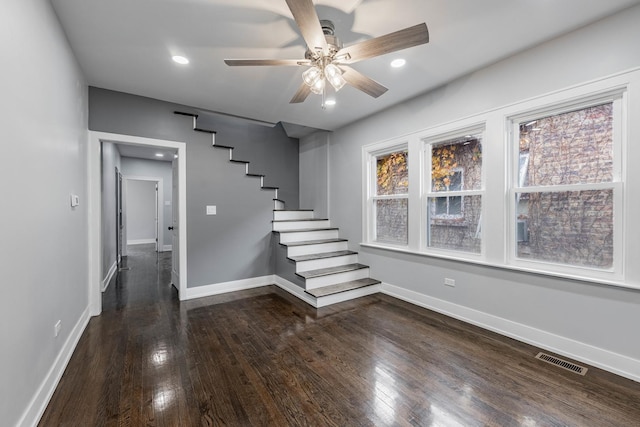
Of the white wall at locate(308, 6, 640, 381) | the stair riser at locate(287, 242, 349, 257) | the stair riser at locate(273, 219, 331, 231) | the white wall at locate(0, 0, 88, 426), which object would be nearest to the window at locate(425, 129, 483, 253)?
the white wall at locate(308, 6, 640, 381)

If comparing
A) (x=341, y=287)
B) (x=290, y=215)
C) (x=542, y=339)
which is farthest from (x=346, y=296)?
(x=542, y=339)

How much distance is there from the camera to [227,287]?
4141 mm

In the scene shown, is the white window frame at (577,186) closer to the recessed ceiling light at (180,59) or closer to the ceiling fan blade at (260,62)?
the ceiling fan blade at (260,62)

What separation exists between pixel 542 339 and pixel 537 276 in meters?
0.55

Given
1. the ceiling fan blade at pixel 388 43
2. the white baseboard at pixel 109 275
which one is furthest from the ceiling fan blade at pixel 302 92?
the white baseboard at pixel 109 275

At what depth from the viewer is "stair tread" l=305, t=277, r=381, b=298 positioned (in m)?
3.56

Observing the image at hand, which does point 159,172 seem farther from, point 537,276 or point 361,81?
point 537,276

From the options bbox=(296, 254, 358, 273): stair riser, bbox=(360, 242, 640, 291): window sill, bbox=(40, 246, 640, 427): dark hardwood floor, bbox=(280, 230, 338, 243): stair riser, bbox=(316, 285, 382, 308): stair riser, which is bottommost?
bbox=(40, 246, 640, 427): dark hardwood floor

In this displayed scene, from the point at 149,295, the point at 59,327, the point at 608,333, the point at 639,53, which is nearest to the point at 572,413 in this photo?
the point at 608,333

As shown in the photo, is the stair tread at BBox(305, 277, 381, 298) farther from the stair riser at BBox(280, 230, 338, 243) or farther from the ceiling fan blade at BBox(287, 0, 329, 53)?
the ceiling fan blade at BBox(287, 0, 329, 53)

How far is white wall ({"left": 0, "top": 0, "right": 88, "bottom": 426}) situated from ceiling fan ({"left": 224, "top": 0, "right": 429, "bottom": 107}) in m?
1.15

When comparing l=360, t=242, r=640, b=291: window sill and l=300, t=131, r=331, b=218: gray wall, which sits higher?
l=300, t=131, r=331, b=218: gray wall

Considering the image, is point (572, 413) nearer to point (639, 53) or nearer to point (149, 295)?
point (639, 53)

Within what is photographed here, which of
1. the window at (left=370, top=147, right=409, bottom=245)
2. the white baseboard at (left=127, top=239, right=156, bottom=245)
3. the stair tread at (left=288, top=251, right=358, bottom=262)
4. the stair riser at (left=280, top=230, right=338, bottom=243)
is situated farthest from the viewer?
the white baseboard at (left=127, top=239, right=156, bottom=245)
